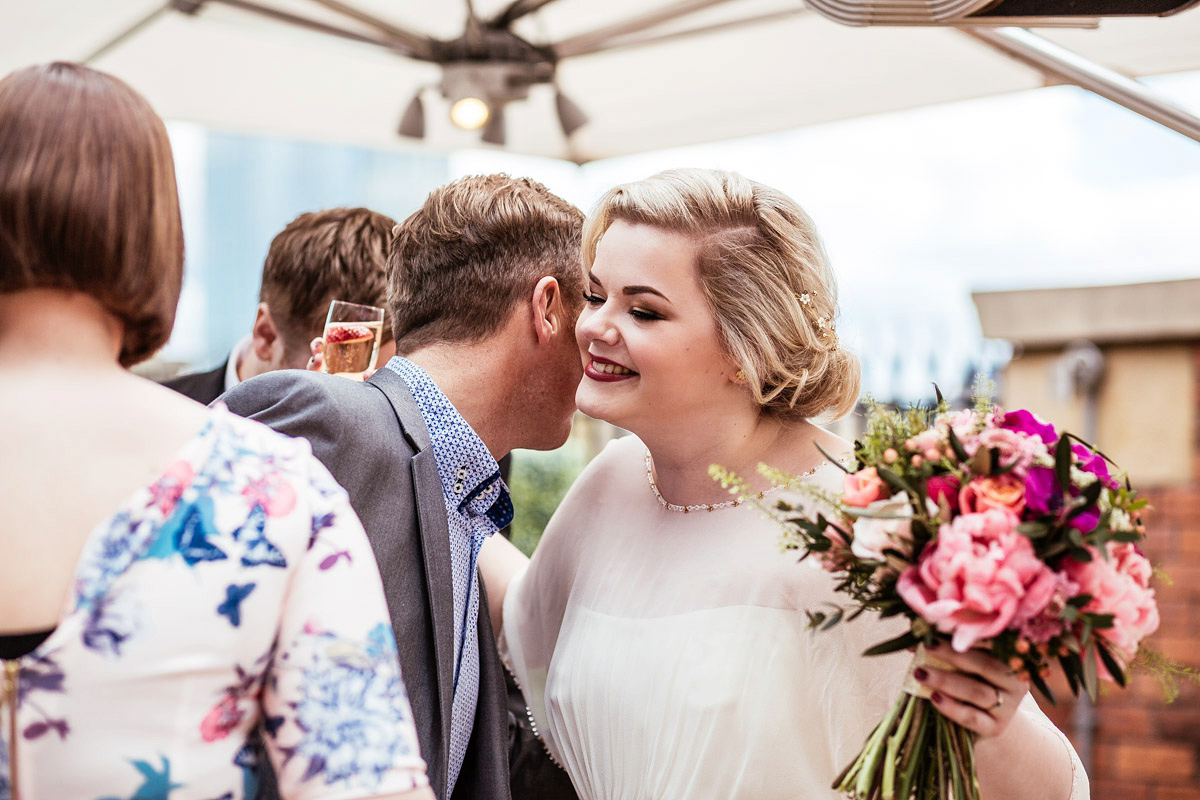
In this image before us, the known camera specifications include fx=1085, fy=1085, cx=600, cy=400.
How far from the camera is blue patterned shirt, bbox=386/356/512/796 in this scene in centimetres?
228

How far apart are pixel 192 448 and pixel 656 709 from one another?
1418mm

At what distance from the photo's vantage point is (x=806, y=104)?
157 inches

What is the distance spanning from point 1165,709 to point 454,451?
4.28m

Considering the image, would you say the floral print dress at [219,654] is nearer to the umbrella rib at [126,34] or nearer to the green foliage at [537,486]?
the umbrella rib at [126,34]

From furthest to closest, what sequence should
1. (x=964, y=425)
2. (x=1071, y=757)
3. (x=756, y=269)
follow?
(x=756, y=269) < (x=1071, y=757) < (x=964, y=425)

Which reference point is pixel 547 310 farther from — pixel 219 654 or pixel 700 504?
pixel 219 654

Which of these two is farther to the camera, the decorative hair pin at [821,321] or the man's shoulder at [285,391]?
the decorative hair pin at [821,321]

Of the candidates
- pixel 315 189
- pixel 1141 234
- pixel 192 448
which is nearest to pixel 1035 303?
pixel 1141 234

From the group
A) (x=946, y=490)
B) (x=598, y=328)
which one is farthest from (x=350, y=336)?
(x=946, y=490)

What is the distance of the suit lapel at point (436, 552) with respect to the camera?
2033 mm

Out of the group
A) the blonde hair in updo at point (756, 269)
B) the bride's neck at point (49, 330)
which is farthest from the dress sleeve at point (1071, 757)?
the bride's neck at point (49, 330)

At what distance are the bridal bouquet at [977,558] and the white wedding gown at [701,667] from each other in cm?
31

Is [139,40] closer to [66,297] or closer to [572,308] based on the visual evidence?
[572,308]

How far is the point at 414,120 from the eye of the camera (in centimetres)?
429
